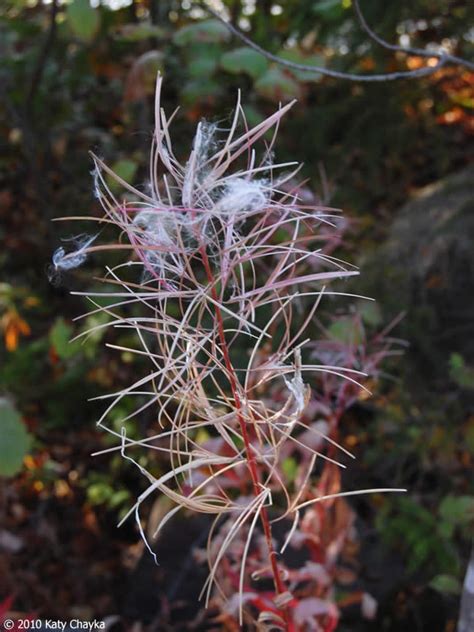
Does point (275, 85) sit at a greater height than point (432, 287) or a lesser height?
greater

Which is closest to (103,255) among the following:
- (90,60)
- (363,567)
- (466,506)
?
(90,60)

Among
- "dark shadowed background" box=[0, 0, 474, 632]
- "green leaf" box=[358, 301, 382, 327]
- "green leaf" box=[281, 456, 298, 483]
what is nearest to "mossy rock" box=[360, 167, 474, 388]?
"dark shadowed background" box=[0, 0, 474, 632]

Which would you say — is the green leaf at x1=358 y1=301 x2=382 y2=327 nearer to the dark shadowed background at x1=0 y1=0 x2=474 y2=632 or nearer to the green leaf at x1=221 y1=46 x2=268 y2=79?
the dark shadowed background at x1=0 y1=0 x2=474 y2=632

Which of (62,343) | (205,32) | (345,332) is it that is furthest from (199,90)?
(345,332)

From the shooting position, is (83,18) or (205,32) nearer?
(205,32)

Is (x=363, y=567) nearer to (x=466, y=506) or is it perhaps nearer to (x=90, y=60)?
(x=466, y=506)

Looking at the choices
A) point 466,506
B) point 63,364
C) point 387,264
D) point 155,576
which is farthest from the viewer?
point 63,364

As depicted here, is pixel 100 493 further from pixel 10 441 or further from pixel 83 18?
pixel 83 18
